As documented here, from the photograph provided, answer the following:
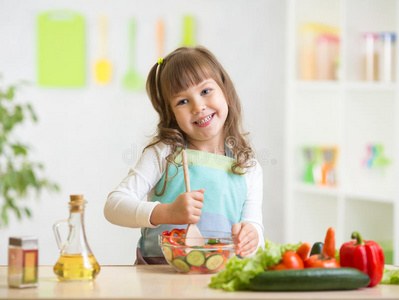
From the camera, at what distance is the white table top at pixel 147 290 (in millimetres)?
1073

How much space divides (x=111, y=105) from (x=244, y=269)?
2856 mm

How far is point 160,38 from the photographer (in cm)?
395

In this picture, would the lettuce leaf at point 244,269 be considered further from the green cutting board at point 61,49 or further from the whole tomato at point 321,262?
the green cutting board at point 61,49

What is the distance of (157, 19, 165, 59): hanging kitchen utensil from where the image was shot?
12.9ft

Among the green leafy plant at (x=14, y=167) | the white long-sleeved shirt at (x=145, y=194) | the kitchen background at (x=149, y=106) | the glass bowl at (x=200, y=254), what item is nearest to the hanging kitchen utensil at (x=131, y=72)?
the kitchen background at (x=149, y=106)

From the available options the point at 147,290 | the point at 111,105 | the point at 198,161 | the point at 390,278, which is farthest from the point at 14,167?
the point at 390,278

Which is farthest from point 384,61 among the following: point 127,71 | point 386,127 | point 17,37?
point 17,37

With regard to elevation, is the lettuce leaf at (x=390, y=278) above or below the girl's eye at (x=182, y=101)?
below

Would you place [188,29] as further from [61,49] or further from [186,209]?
[186,209]

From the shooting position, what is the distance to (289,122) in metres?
3.94

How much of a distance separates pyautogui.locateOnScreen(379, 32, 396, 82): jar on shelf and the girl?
1725 mm

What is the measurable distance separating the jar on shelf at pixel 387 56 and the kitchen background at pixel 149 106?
0.59 feet

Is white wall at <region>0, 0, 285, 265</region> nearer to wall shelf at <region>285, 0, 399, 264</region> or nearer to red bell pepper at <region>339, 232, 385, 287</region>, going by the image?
wall shelf at <region>285, 0, 399, 264</region>

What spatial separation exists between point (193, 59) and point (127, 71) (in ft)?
7.24
